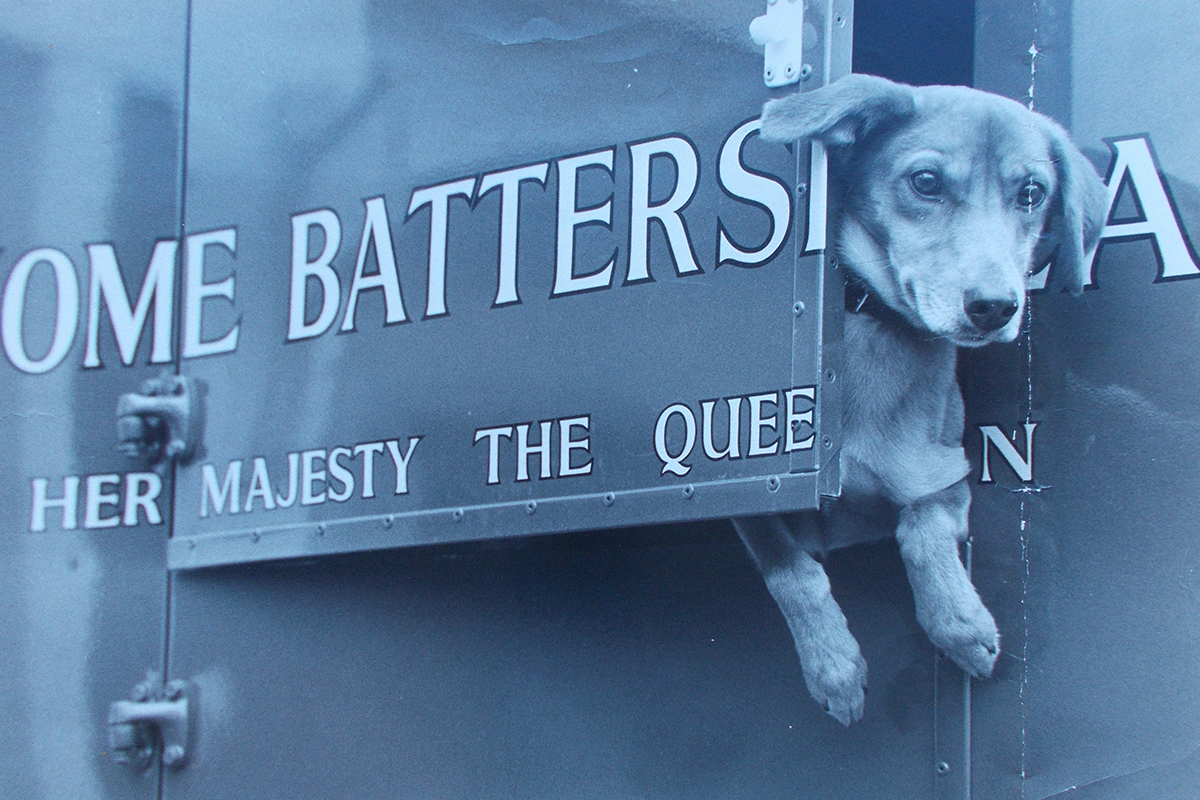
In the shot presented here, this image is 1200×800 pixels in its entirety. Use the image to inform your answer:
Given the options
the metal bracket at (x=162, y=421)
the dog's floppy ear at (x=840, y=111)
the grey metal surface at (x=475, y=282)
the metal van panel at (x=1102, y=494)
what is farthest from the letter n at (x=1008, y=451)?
the metal bracket at (x=162, y=421)

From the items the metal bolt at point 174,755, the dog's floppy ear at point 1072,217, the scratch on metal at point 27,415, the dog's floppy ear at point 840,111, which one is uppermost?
the dog's floppy ear at point 840,111

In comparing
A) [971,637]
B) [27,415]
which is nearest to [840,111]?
[971,637]

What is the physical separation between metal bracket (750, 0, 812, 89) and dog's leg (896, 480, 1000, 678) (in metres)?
0.71

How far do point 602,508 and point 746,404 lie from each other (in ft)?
1.05

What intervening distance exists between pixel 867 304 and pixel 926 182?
211mm

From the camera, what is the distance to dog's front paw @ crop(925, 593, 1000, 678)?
2.20 m

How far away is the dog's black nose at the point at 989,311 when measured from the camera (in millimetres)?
2145

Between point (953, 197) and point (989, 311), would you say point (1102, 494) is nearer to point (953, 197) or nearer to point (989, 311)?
point (989, 311)

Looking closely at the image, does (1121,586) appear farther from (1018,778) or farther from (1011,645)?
(1018,778)

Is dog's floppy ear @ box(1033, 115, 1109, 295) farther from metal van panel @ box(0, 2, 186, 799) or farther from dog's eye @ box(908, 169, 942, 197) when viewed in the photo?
metal van panel @ box(0, 2, 186, 799)

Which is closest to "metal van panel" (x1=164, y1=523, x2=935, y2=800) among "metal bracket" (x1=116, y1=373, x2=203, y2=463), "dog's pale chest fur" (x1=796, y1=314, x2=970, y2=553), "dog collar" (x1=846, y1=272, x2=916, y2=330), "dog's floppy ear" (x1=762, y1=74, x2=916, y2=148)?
"dog's pale chest fur" (x1=796, y1=314, x2=970, y2=553)

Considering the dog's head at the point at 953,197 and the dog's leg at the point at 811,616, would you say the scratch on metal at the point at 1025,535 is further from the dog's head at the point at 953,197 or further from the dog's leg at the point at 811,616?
the dog's leg at the point at 811,616

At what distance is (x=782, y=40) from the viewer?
7.70 ft

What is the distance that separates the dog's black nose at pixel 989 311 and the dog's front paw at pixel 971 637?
16.6 inches
